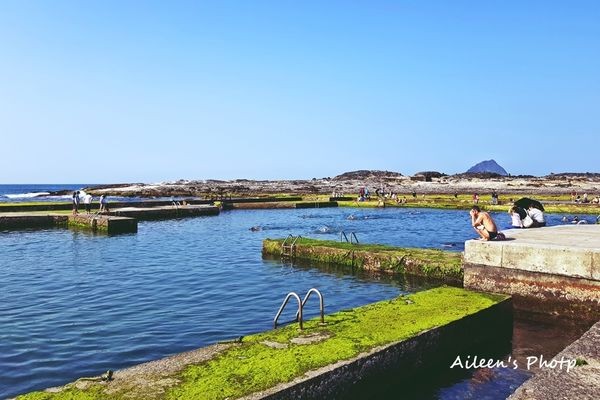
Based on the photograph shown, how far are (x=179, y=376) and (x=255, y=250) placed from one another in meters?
16.4

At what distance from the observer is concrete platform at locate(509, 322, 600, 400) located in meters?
5.35

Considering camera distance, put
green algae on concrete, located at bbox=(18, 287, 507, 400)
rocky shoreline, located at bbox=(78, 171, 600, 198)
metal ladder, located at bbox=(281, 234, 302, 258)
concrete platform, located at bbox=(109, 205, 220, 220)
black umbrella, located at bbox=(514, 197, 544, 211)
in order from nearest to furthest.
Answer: green algae on concrete, located at bbox=(18, 287, 507, 400), black umbrella, located at bbox=(514, 197, 544, 211), metal ladder, located at bbox=(281, 234, 302, 258), concrete platform, located at bbox=(109, 205, 220, 220), rocky shoreline, located at bbox=(78, 171, 600, 198)

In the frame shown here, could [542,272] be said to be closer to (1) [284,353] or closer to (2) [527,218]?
(2) [527,218]

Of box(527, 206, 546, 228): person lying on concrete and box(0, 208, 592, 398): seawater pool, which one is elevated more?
box(527, 206, 546, 228): person lying on concrete

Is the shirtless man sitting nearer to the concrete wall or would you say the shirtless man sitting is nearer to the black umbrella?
the concrete wall

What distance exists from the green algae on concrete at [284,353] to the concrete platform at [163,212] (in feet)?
95.1

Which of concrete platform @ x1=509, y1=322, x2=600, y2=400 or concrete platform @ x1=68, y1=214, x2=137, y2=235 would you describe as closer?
concrete platform @ x1=509, y1=322, x2=600, y2=400

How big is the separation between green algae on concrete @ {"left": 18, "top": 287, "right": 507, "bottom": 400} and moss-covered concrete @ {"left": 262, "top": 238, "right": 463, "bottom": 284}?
4.70 meters

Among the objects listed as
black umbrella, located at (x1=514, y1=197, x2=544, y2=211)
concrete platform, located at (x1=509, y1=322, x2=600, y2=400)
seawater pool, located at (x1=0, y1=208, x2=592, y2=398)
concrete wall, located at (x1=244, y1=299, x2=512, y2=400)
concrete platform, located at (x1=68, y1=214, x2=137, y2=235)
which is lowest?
seawater pool, located at (x1=0, y1=208, x2=592, y2=398)

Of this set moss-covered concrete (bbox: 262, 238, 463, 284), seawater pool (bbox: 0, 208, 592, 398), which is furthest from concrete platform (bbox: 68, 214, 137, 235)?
moss-covered concrete (bbox: 262, 238, 463, 284)

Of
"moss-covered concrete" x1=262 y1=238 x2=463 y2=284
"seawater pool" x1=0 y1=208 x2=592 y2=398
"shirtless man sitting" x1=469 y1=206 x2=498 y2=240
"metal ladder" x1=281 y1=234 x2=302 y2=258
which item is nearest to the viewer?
"seawater pool" x1=0 y1=208 x2=592 y2=398

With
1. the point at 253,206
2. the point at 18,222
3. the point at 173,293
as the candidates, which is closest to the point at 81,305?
the point at 173,293

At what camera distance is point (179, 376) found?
5906mm

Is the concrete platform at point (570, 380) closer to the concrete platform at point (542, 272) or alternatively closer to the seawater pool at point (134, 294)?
the concrete platform at point (542, 272)
